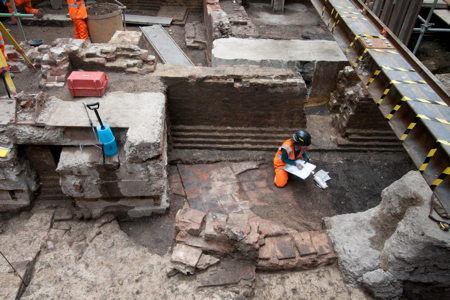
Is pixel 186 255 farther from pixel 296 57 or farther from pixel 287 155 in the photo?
pixel 296 57

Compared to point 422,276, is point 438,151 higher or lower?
higher

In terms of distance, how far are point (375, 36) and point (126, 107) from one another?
2.98 m

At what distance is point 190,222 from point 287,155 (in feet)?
6.66

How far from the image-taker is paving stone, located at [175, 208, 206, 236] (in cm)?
322

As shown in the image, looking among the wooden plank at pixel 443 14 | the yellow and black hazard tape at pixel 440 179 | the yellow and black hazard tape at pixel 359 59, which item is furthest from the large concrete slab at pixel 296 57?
the yellow and black hazard tape at pixel 440 179

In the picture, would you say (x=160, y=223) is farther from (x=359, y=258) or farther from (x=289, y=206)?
(x=359, y=258)

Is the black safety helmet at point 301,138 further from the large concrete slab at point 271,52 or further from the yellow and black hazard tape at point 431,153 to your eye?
the yellow and black hazard tape at point 431,153

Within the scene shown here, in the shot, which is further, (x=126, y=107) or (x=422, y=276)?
(x=126, y=107)

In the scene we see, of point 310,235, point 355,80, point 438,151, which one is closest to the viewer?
point 438,151

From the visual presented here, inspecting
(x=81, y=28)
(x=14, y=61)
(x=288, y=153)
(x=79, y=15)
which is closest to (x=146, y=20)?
(x=81, y=28)

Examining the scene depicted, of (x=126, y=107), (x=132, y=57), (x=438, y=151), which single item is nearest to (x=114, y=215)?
(x=126, y=107)

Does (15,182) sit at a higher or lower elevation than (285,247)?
higher

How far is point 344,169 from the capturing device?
523 cm

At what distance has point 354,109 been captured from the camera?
5.27 m
